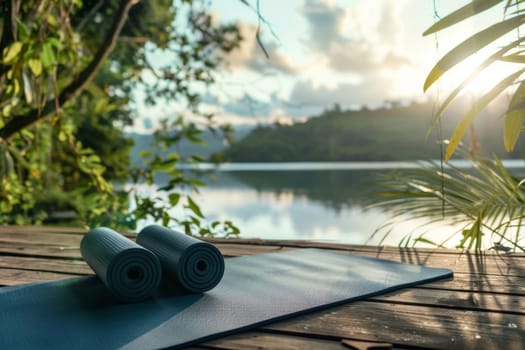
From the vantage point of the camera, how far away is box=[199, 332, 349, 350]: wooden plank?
0.79 meters

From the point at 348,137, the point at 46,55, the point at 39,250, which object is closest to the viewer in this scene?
the point at 39,250

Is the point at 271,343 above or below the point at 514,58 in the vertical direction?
below

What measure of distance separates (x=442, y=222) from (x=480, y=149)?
0.42 m

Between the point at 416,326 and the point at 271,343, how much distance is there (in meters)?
0.27

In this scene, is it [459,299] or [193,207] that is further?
[193,207]

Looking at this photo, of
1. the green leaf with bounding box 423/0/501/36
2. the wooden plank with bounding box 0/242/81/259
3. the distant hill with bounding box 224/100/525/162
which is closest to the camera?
the green leaf with bounding box 423/0/501/36

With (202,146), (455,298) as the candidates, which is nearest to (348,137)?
(202,146)

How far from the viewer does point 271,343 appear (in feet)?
2.66

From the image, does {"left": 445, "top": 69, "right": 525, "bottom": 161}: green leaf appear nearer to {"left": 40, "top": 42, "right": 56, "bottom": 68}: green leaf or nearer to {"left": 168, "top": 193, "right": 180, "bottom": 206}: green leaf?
{"left": 40, "top": 42, "right": 56, "bottom": 68}: green leaf

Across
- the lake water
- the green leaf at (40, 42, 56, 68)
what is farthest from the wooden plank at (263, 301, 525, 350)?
the lake water

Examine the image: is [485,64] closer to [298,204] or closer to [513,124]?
[513,124]

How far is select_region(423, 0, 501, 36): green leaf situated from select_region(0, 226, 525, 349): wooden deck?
1.85 ft

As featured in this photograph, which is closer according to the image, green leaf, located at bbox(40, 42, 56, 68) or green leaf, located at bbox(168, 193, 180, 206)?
green leaf, located at bbox(40, 42, 56, 68)

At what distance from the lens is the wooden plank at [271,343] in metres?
0.79
